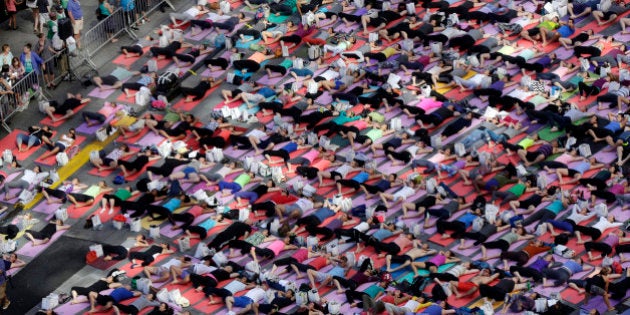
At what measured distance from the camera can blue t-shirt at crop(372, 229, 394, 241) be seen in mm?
59562

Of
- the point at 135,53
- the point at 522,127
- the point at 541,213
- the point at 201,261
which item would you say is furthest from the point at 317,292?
the point at 135,53

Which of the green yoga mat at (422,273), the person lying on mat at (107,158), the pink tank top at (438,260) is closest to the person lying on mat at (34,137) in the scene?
the person lying on mat at (107,158)

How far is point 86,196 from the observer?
204 ft

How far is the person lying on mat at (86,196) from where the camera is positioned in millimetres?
62312

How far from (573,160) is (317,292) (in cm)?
1210

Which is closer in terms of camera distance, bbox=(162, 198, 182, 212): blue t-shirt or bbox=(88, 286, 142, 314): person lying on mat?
bbox=(88, 286, 142, 314): person lying on mat

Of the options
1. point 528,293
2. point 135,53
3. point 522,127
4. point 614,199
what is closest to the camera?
point 528,293

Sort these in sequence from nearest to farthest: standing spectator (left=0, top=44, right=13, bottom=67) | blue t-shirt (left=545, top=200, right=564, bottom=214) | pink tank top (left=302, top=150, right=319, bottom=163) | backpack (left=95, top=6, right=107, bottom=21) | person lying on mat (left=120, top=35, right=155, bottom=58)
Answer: blue t-shirt (left=545, top=200, right=564, bottom=214) < pink tank top (left=302, top=150, right=319, bottom=163) < standing spectator (left=0, top=44, right=13, bottom=67) < person lying on mat (left=120, top=35, right=155, bottom=58) < backpack (left=95, top=6, right=107, bottom=21)

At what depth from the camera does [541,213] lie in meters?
60.2

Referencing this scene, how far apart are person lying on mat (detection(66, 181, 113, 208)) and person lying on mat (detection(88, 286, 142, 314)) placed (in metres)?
5.74

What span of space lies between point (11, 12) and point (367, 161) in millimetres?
17936

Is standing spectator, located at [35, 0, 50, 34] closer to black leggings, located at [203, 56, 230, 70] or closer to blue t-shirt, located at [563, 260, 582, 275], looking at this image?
black leggings, located at [203, 56, 230, 70]

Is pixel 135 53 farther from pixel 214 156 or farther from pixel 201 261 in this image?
pixel 201 261

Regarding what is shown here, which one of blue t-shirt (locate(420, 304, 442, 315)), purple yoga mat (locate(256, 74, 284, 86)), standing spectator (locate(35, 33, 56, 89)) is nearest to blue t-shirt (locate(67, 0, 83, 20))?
standing spectator (locate(35, 33, 56, 89))
